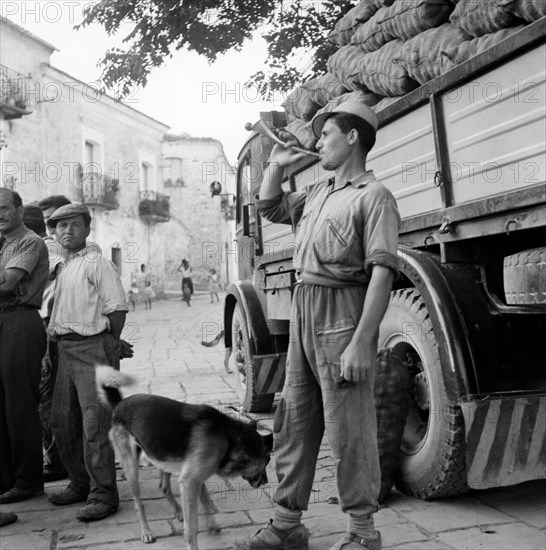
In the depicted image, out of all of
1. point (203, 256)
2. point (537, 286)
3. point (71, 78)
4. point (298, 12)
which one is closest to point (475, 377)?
point (537, 286)

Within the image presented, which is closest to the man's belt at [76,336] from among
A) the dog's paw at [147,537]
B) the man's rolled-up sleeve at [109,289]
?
the man's rolled-up sleeve at [109,289]

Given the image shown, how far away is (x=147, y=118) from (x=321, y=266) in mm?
33188

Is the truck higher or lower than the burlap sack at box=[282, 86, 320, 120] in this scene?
lower

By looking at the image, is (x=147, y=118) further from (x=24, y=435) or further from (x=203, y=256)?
(x=24, y=435)

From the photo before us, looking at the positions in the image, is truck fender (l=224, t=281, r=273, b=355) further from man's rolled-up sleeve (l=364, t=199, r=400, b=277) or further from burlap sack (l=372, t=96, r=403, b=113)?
man's rolled-up sleeve (l=364, t=199, r=400, b=277)

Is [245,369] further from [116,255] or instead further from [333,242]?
[116,255]

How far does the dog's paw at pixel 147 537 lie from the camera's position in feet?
11.0

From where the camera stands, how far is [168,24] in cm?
1048

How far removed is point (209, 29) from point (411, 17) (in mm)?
7360

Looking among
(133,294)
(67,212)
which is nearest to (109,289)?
(67,212)

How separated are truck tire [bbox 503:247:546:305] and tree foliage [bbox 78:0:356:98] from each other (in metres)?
7.62

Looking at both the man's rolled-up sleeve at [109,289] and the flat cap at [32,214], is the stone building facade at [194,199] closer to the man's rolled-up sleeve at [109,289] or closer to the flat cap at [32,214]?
the flat cap at [32,214]

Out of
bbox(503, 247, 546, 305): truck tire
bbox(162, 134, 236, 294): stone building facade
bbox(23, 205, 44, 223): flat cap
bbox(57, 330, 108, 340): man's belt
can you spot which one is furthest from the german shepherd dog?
bbox(162, 134, 236, 294): stone building facade

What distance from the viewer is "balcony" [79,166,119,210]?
29.4 meters
